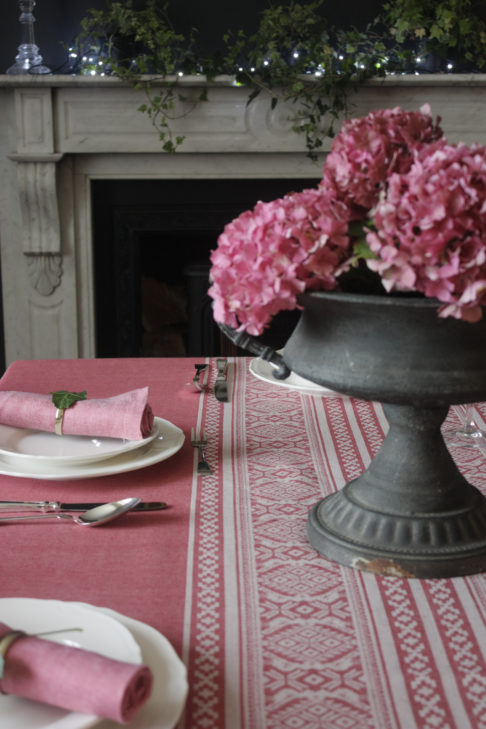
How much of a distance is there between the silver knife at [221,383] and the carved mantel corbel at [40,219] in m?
1.69

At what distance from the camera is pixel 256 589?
747 millimetres

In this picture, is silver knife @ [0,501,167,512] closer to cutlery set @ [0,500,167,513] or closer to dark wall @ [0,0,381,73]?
cutlery set @ [0,500,167,513]

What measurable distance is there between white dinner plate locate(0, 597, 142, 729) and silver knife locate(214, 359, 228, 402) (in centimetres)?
66

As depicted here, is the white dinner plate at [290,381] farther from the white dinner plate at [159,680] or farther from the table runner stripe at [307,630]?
the white dinner plate at [159,680]

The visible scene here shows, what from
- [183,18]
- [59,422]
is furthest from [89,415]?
[183,18]

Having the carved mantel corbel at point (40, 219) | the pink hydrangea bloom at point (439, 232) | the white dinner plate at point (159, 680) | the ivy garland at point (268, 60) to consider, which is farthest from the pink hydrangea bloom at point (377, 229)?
the carved mantel corbel at point (40, 219)

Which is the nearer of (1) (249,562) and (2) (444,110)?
(1) (249,562)

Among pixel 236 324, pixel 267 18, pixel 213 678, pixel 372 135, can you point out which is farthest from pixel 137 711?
pixel 267 18

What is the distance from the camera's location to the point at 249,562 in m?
0.80

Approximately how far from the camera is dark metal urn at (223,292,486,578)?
0.74 metres

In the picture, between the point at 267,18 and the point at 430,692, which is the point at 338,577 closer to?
the point at 430,692

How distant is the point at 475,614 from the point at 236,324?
32cm

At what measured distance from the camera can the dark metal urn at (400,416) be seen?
2.44 ft

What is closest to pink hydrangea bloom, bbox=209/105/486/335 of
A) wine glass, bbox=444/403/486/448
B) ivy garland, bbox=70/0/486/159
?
wine glass, bbox=444/403/486/448
